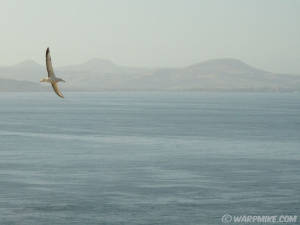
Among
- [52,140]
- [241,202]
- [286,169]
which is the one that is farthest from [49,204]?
[52,140]

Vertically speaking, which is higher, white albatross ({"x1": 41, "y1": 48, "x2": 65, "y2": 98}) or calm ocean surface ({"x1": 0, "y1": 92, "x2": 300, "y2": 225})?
white albatross ({"x1": 41, "y1": 48, "x2": 65, "y2": 98})

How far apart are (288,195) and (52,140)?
84.2m

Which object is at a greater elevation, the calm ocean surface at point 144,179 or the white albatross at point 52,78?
the white albatross at point 52,78

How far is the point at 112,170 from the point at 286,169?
28222mm

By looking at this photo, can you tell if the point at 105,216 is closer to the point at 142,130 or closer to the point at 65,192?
the point at 65,192

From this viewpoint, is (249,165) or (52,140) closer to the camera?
(249,165)

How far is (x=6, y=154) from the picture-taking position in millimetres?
124812

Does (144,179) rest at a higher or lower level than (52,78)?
lower

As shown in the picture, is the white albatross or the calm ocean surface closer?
the white albatross

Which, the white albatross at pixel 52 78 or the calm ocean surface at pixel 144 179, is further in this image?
the calm ocean surface at pixel 144 179

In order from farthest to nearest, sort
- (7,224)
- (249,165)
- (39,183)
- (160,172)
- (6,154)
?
(6,154) < (249,165) < (160,172) < (39,183) < (7,224)

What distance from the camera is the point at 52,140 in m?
156

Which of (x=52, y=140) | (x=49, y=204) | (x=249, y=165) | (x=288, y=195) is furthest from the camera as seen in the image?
(x=52, y=140)

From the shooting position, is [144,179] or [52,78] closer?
[52,78]
